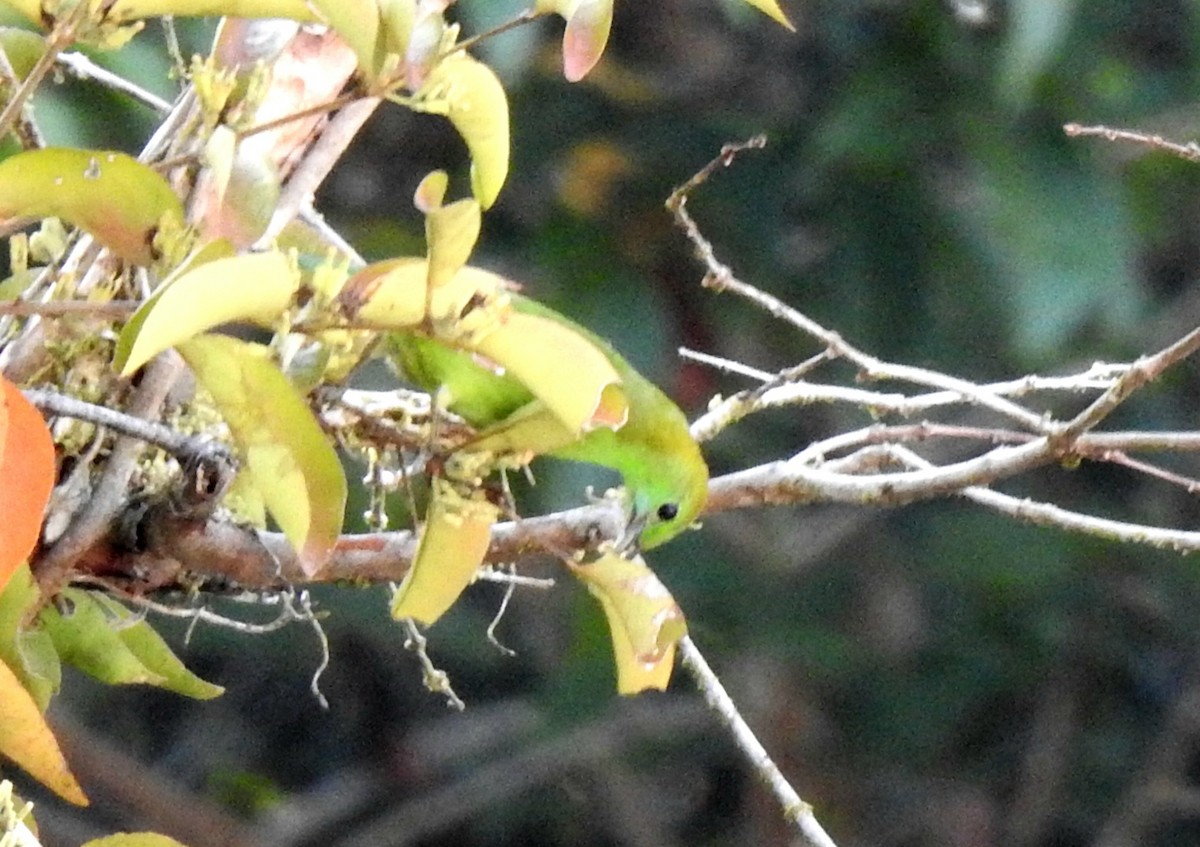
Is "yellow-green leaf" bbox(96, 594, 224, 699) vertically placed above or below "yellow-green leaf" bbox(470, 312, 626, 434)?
below

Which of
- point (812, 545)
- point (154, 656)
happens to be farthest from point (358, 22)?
point (812, 545)

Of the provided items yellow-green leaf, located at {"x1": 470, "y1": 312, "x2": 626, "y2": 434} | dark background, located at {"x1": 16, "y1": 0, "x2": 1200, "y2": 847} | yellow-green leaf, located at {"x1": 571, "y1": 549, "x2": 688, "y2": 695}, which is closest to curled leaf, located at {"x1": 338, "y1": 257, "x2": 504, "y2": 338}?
yellow-green leaf, located at {"x1": 470, "y1": 312, "x2": 626, "y2": 434}

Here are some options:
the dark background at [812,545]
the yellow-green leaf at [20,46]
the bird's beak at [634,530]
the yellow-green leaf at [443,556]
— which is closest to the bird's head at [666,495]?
the bird's beak at [634,530]

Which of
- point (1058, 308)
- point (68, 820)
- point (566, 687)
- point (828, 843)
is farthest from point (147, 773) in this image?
point (828, 843)

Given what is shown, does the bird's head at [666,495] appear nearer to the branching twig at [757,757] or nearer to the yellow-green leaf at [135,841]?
the branching twig at [757,757]

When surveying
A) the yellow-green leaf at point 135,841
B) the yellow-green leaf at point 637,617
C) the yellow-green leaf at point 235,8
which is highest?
the yellow-green leaf at point 235,8

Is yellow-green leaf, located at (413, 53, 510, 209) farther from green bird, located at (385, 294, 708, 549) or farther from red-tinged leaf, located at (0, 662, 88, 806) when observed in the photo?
red-tinged leaf, located at (0, 662, 88, 806)

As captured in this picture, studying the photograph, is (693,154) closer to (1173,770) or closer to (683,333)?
(683,333)
